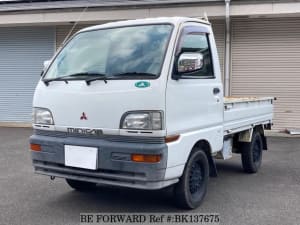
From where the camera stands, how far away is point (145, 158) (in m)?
4.21

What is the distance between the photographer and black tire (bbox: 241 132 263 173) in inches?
273

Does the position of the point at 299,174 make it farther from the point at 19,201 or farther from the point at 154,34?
the point at 19,201

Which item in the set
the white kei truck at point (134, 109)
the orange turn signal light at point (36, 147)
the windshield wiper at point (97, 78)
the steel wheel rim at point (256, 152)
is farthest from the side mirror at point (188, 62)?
the steel wheel rim at point (256, 152)

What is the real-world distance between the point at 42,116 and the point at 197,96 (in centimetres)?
176

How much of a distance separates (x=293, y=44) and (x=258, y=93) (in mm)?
1639

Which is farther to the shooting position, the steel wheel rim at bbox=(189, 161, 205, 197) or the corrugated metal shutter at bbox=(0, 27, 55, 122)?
the corrugated metal shutter at bbox=(0, 27, 55, 122)

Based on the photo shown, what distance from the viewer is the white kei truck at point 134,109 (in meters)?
4.27

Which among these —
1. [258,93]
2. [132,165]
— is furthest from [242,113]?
[258,93]

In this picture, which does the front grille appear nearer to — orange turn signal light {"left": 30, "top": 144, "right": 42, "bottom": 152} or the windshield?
orange turn signal light {"left": 30, "top": 144, "right": 42, "bottom": 152}

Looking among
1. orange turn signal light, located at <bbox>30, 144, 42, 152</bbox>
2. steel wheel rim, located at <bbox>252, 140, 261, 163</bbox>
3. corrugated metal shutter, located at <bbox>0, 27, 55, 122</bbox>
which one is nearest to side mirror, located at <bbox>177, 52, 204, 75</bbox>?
orange turn signal light, located at <bbox>30, 144, 42, 152</bbox>

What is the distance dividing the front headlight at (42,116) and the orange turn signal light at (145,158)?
109 cm

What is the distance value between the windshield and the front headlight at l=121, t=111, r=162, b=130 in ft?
1.39

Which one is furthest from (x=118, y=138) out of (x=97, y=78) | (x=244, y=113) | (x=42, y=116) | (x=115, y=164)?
(x=244, y=113)

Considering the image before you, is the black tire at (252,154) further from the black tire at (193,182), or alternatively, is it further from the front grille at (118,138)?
the front grille at (118,138)
